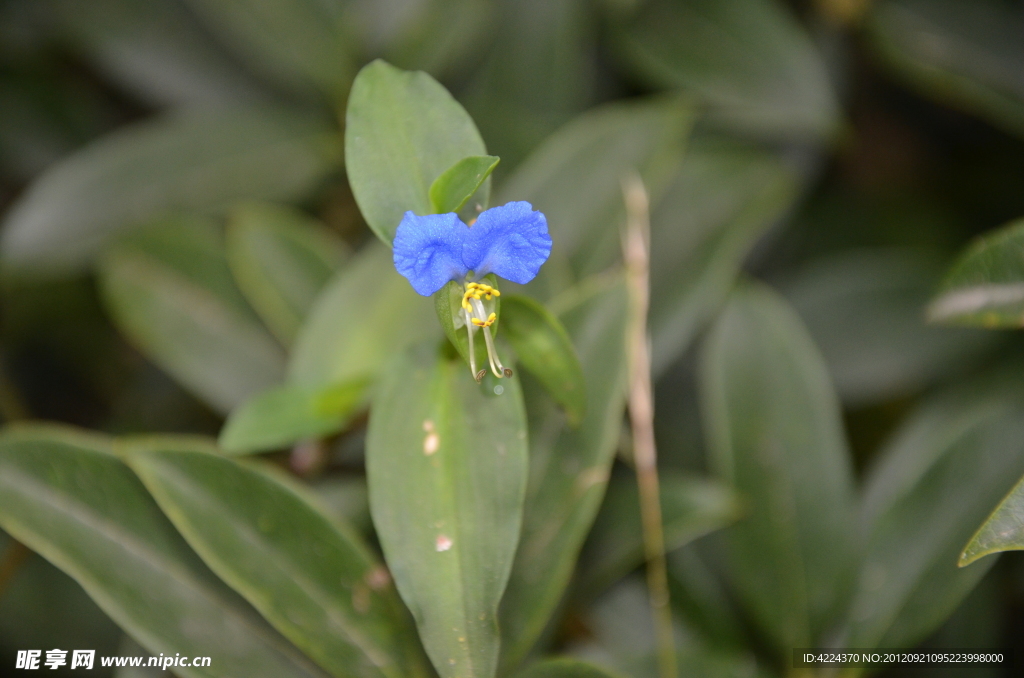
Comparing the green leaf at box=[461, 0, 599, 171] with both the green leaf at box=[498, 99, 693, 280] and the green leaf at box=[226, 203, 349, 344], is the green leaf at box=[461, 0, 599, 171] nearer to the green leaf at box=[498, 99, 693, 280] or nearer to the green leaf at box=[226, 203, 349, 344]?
the green leaf at box=[498, 99, 693, 280]

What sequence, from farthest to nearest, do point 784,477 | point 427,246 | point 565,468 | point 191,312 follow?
point 191,312
point 784,477
point 565,468
point 427,246

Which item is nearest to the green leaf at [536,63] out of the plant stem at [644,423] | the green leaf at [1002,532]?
the plant stem at [644,423]

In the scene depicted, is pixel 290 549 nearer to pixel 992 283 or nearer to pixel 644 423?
pixel 644 423

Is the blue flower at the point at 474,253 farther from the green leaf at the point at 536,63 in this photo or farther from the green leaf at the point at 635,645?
the green leaf at the point at 536,63

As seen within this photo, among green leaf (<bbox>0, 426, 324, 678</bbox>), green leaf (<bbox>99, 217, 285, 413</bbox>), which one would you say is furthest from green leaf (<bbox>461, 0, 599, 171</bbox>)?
green leaf (<bbox>0, 426, 324, 678</bbox>)

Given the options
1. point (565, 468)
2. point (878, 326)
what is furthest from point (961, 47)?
point (565, 468)
